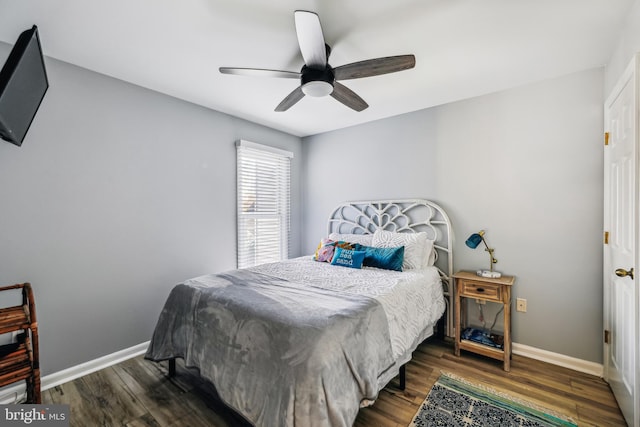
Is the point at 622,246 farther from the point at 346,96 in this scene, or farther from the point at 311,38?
the point at 311,38

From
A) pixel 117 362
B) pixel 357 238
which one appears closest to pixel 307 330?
pixel 357 238

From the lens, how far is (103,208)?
2.43 meters

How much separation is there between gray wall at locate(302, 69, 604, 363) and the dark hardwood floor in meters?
0.38

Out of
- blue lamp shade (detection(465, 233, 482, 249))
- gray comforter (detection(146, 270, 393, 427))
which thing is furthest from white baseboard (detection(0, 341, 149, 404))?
blue lamp shade (detection(465, 233, 482, 249))

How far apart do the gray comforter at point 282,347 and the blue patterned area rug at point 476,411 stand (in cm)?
49

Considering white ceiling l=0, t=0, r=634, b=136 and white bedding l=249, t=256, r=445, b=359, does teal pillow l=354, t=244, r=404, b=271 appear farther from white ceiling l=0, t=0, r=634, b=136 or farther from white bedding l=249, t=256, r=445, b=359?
white ceiling l=0, t=0, r=634, b=136

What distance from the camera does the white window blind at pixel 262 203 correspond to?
3557 mm

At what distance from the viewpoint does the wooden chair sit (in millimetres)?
1564

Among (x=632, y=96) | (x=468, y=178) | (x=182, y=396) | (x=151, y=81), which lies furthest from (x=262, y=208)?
(x=632, y=96)

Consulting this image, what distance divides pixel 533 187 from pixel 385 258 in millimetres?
1487

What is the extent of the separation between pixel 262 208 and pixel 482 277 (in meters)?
2.68

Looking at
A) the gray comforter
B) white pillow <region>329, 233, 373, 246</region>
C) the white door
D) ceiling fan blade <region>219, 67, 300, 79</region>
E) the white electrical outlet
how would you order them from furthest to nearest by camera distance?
white pillow <region>329, 233, 373, 246</region>
the white electrical outlet
ceiling fan blade <region>219, 67, 300, 79</region>
the white door
the gray comforter

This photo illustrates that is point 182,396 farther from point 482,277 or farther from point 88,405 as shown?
point 482,277

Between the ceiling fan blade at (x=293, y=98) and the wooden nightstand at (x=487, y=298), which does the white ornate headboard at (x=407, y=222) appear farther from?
the ceiling fan blade at (x=293, y=98)
